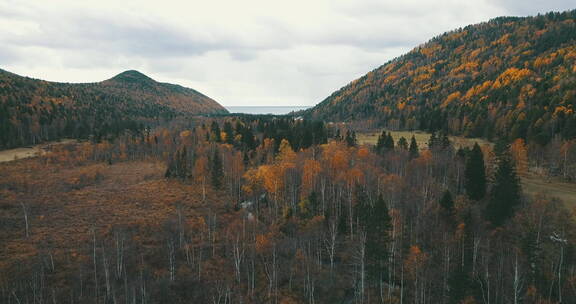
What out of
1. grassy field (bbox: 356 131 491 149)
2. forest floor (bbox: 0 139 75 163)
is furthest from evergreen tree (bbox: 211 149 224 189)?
forest floor (bbox: 0 139 75 163)

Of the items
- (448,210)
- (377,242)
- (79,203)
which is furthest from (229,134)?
(377,242)

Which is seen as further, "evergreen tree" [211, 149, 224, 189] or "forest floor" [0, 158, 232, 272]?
"evergreen tree" [211, 149, 224, 189]

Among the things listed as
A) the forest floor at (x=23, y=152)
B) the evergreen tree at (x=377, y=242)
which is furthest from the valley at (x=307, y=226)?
the forest floor at (x=23, y=152)

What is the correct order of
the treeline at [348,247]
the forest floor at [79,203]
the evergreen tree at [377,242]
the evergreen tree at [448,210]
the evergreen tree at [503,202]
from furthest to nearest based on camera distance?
the forest floor at [79,203], the evergreen tree at [448,210], the evergreen tree at [503,202], the evergreen tree at [377,242], the treeline at [348,247]

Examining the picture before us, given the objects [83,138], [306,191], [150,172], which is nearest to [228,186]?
[306,191]

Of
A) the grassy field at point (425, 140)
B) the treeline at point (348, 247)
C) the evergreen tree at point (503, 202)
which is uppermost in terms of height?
the grassy field at point (425, 140)

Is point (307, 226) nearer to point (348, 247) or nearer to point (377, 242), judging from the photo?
point (348, 247)

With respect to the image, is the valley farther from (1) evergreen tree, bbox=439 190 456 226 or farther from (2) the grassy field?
(2) the grassy field

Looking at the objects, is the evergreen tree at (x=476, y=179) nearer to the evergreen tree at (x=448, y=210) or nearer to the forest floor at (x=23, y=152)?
the evergreen tree at (x=448, y=210)
